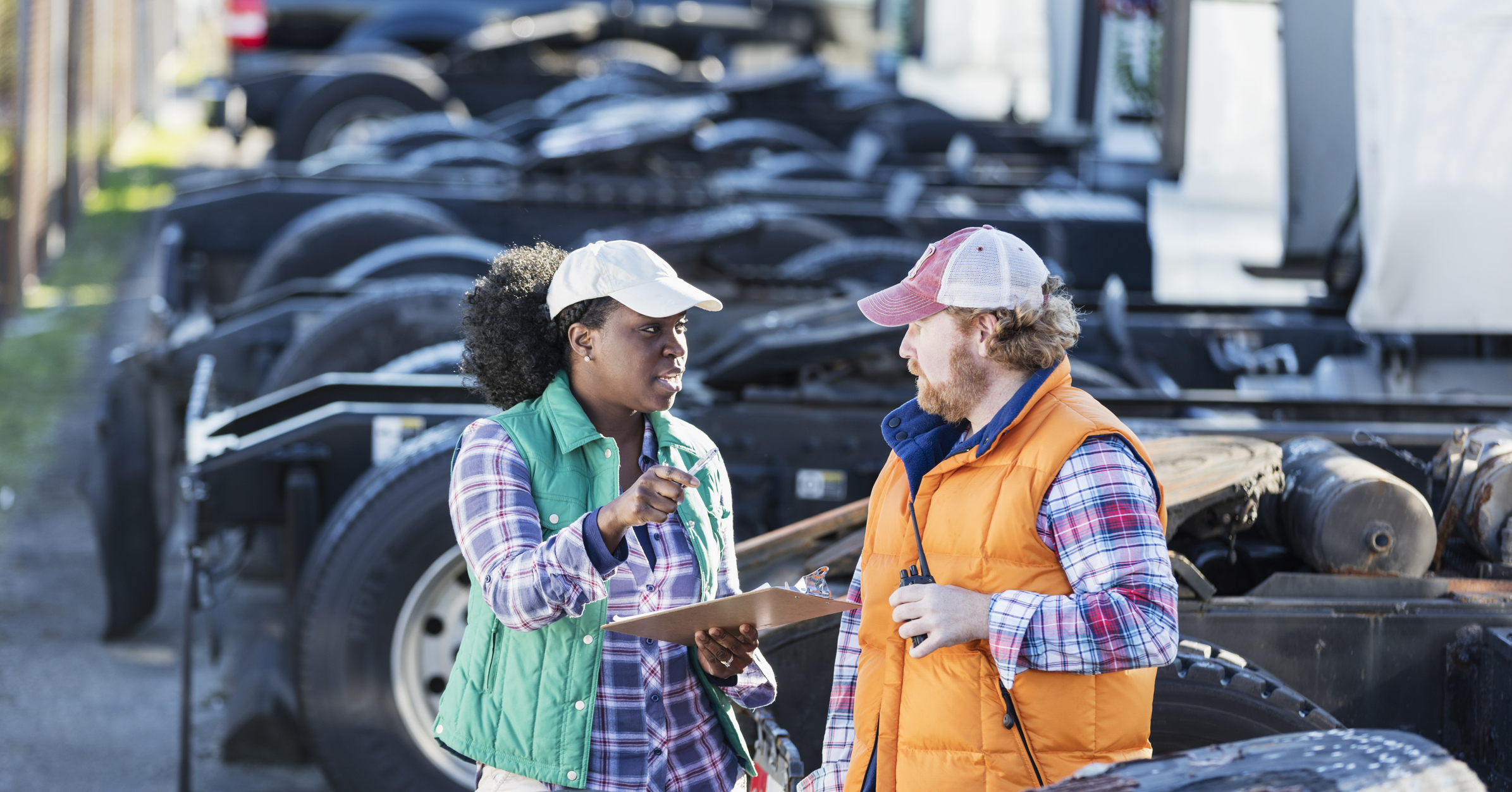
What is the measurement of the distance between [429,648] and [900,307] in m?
2.50

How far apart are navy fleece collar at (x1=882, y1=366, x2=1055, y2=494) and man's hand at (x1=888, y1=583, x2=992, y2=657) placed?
0.68ft

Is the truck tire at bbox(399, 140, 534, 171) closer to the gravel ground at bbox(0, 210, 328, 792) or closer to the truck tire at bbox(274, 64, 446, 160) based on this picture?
the truck tire at bbox(274, 64, 446, 160)

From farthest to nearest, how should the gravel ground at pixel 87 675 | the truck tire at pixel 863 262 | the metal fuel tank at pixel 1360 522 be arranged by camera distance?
1. the truck tire at pixel 863 262
2. the gravel ground at pixel 87 675
3. the metal fuel tank at pixel 1360 522

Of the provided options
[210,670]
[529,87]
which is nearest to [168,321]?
[210,670]

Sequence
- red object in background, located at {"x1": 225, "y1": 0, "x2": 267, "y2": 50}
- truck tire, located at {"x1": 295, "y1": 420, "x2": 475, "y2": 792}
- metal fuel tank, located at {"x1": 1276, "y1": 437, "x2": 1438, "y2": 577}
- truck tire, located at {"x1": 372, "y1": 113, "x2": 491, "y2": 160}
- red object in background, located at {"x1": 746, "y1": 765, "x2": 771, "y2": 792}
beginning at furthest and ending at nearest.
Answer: red object in background, located at {"x1": 225, "y1": 0, "x2": 267, "y2": 50} → truck tire, located at {"x1": 372, "y1": 113, "x2": 491, "y2": 160} → truck tire, located at {"x1": 295, "y1": 420, "x2": 475, "y2": 792} → metal fuel tank, located at {"x1": 1276, "y1": 437, "x2": 1438, "y2": 577} → red object in background, located at {"x1": 746, "y1": 765, "x2": 771, "y2": 792}

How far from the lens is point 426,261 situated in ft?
23.1

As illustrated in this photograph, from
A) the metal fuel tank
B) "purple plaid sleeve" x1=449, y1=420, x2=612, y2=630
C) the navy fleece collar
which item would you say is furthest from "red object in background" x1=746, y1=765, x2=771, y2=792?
the metal fuel tank

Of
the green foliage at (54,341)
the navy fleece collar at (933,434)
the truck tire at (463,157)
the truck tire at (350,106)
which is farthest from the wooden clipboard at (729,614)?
the truck tire at (350,106)

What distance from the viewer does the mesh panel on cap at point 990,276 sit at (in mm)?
2248

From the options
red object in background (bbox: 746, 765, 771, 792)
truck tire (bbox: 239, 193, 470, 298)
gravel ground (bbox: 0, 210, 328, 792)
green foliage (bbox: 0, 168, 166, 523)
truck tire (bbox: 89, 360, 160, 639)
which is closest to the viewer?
red object in background (bbox: 746, 765, 771, 792)

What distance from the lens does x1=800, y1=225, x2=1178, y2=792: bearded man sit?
6.98ft

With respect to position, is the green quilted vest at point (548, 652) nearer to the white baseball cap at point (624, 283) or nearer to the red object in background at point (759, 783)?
the white baseball cap at point (624, 283)

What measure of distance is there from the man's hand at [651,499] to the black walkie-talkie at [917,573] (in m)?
0.35

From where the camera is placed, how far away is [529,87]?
49.6 feet
